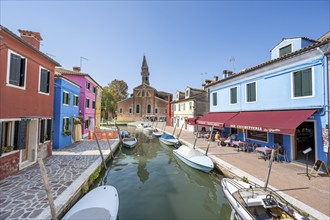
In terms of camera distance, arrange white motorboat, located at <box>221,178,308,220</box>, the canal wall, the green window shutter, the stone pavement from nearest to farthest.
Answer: white motorboat, located at <box>221,178,308,220</box>, the canal wall, the stone pavement, the green window shutter

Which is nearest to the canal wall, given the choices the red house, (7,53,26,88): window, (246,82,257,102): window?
the red house

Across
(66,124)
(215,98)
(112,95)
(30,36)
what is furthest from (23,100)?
(112,95)

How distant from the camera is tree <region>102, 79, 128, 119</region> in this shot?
61656 millimetres

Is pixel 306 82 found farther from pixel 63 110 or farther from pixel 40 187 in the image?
pixel 63 110

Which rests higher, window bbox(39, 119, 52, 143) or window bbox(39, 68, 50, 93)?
window bbox(39, 68, 50, 93)

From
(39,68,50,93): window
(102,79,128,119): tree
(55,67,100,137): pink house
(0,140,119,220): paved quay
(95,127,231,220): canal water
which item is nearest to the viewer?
(0,140,119,220): paved quay

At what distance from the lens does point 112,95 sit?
6431 centimetres

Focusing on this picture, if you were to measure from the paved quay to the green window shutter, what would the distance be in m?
14.3

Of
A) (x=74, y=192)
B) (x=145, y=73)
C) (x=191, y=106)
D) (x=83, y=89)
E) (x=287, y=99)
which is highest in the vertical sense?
(x=145, y=73)

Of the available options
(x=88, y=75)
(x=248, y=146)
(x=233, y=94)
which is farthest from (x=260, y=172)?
(x=88, y=75)

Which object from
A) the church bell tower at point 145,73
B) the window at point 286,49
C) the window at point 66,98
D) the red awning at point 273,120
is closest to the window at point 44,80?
the window at point 66,98

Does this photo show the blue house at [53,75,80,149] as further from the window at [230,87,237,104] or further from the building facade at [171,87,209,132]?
the window at [230,87,237,104]

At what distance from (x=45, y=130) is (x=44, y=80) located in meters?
3.70

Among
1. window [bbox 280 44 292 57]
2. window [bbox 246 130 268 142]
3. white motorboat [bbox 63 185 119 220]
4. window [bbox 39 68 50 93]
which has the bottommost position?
white motorboat [bbox 63 185 119 220]
